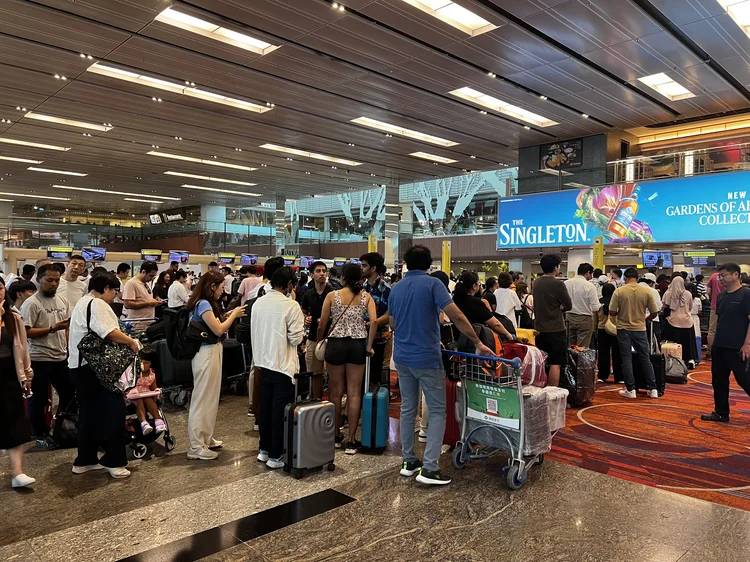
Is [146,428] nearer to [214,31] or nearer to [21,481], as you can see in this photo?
[21,481]

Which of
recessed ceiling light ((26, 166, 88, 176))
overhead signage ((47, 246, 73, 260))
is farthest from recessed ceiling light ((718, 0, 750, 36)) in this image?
recessed ceiling light ((26, 166, 88, 176))

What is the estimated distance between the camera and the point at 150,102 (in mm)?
11070

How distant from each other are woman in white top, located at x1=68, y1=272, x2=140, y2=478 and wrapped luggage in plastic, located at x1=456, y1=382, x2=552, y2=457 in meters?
2.47

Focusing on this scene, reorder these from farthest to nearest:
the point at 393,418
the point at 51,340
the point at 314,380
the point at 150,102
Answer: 1. the point at 150,102
2. the point at 393,418
3. the point at 314,380
4. the point at 51,340

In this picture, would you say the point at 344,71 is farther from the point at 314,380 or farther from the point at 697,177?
the point at 697,177

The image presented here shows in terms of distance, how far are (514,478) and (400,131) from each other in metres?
11.1

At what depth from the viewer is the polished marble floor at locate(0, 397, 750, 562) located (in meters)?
2.81

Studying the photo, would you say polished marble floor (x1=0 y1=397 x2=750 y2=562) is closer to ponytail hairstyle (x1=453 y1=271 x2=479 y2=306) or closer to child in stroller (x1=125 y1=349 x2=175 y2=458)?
child in stroller (x1=125 y1=349 x2=175 y2=458)

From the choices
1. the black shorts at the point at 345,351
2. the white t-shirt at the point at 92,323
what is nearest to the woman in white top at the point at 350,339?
the black shorts at the point at 345,351

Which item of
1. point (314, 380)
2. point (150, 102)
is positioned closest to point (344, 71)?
point (150, 102)

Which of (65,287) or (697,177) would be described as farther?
(697,177)

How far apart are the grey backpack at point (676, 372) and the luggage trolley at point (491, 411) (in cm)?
474

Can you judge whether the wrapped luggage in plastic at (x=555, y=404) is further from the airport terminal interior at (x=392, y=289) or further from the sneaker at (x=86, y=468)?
the sneaker at (x=86, y=468)

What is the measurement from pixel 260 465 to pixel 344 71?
7321mm
